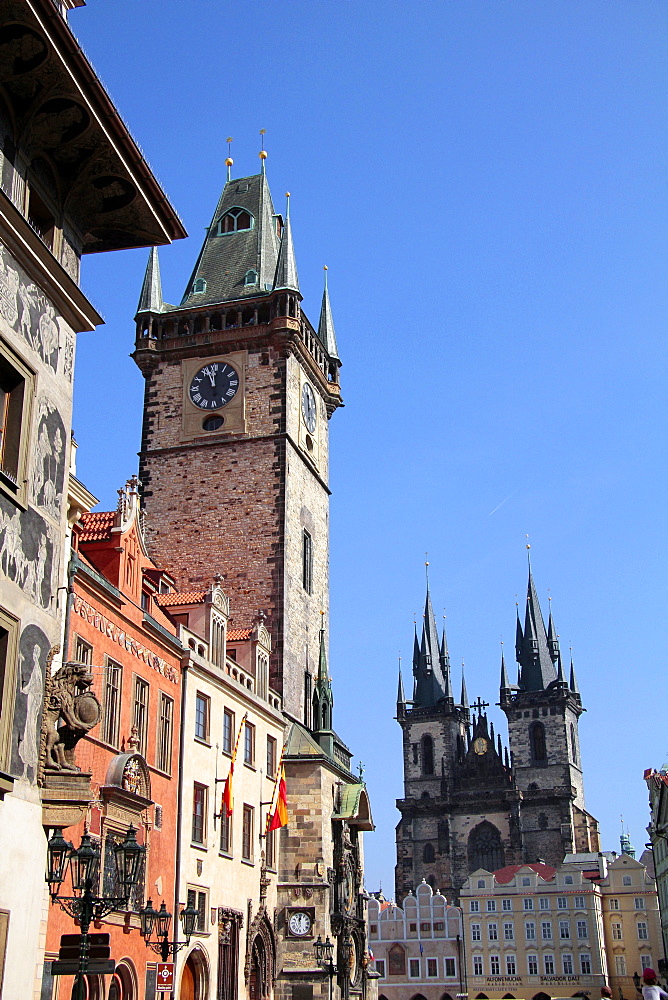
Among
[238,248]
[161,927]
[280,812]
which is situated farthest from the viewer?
[238,248]

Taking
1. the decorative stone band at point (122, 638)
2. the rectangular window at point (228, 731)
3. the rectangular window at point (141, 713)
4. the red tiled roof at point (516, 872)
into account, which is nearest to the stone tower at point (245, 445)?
the rectangular window at point (228, 731)

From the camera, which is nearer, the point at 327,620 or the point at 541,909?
the point at 327,620

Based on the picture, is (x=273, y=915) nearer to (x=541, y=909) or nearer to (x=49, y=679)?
(x=49, y=679)

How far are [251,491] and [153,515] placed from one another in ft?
11.8

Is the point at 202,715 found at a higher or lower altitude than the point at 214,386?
lower

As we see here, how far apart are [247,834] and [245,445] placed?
13809 mm

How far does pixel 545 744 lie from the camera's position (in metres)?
101

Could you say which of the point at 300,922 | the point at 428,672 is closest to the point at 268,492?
the point at 300,922

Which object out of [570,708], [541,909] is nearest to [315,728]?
[541,909]

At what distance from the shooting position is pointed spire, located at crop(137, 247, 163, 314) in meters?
41.5

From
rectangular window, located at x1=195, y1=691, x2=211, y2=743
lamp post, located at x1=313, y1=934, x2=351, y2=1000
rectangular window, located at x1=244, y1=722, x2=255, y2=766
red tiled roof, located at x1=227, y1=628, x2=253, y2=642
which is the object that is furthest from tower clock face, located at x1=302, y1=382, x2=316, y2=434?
lamp post, located at x1=313, y1=934, x2=351, y2=1000

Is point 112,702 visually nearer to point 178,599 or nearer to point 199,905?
point 199,905

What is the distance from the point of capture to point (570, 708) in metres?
103

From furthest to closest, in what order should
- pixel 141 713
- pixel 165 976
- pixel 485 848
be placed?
pixel 485 848 → pixel 141 713 → pixel 165 976
